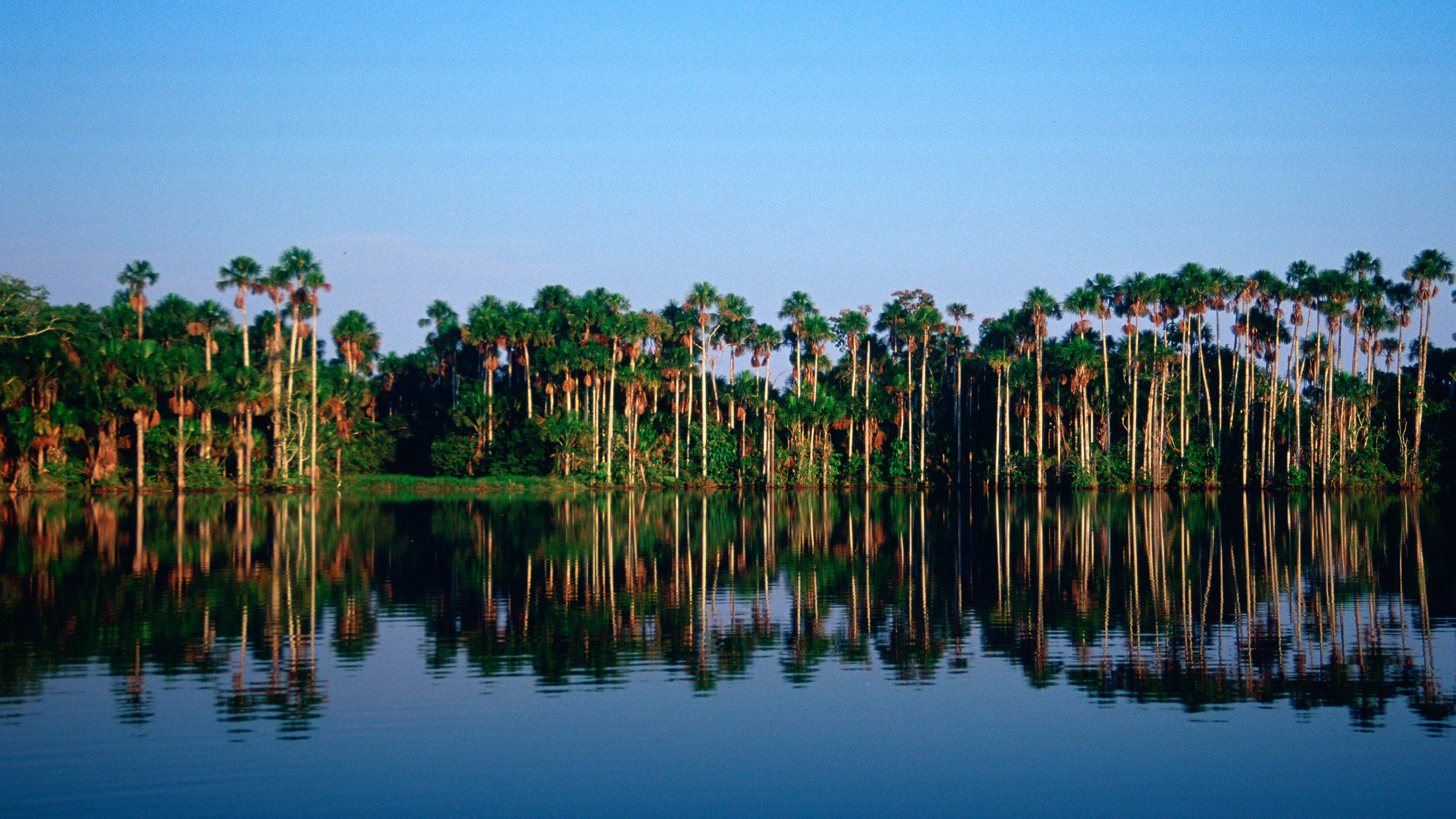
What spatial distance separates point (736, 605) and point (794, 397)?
66.1 metres

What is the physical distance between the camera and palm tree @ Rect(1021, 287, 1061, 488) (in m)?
84.3

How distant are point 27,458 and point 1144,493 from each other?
65496 millimetres

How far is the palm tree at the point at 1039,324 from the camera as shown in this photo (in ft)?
277

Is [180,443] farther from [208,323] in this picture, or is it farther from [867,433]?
[867,433]

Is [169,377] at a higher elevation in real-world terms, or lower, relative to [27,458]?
higher

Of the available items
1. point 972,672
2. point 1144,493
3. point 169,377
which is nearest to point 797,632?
point 972,672

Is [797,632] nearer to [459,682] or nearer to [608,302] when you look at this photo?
[459,682]

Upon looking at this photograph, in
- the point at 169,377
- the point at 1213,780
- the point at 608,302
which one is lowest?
the point at 1213,780

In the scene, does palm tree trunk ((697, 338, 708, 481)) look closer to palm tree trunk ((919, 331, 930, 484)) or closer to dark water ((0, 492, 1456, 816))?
palm tree trunk ((919, 331, 930, 484))

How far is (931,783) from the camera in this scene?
1139 centimetres

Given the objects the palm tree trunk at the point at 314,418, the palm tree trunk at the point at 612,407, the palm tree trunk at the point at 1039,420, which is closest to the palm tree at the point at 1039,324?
the palm tree trunk at the point at 1039,420

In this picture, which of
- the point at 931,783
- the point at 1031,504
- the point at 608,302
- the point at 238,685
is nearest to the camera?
the point at 931,783

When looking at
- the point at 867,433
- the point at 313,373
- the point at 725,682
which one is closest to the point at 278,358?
the point at 313,373

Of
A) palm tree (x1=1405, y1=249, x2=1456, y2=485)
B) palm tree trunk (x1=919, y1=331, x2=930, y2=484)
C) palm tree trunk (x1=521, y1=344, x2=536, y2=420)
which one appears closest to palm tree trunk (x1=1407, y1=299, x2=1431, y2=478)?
palm tree (x1=1405, y1=249, x2=1456, y2=485)
